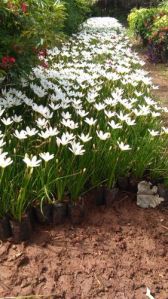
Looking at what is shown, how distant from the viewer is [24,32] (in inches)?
154

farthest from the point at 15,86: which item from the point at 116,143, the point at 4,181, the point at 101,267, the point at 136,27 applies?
the point at 136,27

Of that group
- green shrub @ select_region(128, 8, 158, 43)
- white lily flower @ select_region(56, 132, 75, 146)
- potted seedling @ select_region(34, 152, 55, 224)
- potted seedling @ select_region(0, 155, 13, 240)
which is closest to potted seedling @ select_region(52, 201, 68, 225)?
potted seedling @ select_region(34, 152, 55, 224)

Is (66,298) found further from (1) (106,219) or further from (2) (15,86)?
(2) (15,86)

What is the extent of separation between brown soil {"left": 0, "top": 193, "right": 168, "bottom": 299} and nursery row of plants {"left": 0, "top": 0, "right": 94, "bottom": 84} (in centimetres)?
181

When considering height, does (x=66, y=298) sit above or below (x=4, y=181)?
below

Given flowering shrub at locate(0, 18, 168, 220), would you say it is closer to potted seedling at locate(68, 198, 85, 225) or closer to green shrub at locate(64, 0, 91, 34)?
potted seedling at locate(68, 198, 85, 225)

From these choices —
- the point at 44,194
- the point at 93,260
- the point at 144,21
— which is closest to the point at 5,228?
the point at 44,194

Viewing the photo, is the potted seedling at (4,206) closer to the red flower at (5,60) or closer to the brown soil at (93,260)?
the brown soil at (93,260)

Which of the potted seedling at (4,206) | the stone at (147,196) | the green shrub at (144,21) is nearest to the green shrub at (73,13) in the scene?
the green shrub at (144,21)

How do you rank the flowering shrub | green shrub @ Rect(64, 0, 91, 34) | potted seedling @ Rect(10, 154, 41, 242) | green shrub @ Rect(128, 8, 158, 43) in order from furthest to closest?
green shrub @ Rect(64, 0, 91, 34) → green shrub @ Rect(128, 8, 158, 43) → the flowering shrub → potted seedling @ Rect(10, 154, 41, 242)

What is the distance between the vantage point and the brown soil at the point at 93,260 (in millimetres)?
2600

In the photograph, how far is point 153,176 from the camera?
369 centimetres

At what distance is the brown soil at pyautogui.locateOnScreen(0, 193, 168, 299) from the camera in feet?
8.53

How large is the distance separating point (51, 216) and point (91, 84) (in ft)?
8.67
